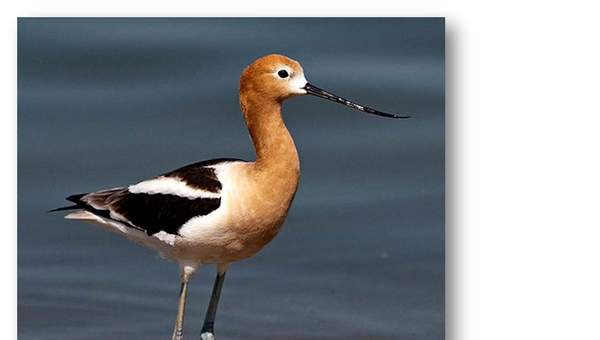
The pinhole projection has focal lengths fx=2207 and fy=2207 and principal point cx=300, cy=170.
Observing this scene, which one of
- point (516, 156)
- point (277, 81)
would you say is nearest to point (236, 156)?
point (277, 81)

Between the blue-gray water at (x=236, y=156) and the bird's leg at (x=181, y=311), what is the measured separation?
29cm

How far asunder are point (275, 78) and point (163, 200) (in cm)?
53

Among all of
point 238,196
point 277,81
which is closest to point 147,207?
point 238,196

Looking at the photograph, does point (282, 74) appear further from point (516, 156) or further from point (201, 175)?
point (516, 156)

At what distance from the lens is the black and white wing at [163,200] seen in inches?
267

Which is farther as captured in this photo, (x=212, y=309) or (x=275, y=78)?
(x=212, y=309)

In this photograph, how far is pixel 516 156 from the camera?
6957 mm

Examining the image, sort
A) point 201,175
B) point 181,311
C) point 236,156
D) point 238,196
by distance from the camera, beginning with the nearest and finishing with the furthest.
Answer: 1. point 238,196
2. point 201,175
3. point 181,311
4. point 236,156

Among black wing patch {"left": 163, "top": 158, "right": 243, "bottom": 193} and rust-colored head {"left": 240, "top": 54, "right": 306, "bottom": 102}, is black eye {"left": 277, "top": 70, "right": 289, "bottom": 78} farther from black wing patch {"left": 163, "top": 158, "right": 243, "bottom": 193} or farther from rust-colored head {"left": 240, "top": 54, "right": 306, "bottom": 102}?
black wing patch {"left": 163, "top": 158, "right": 243, "bottom": 193}

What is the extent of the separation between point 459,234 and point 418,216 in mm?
482

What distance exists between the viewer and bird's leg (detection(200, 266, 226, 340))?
699cm

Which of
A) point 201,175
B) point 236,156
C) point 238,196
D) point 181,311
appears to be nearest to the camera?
point 238,196

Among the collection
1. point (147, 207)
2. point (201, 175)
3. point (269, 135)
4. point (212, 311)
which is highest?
point (269, 135)

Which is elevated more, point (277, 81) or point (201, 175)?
point (277, 81)
